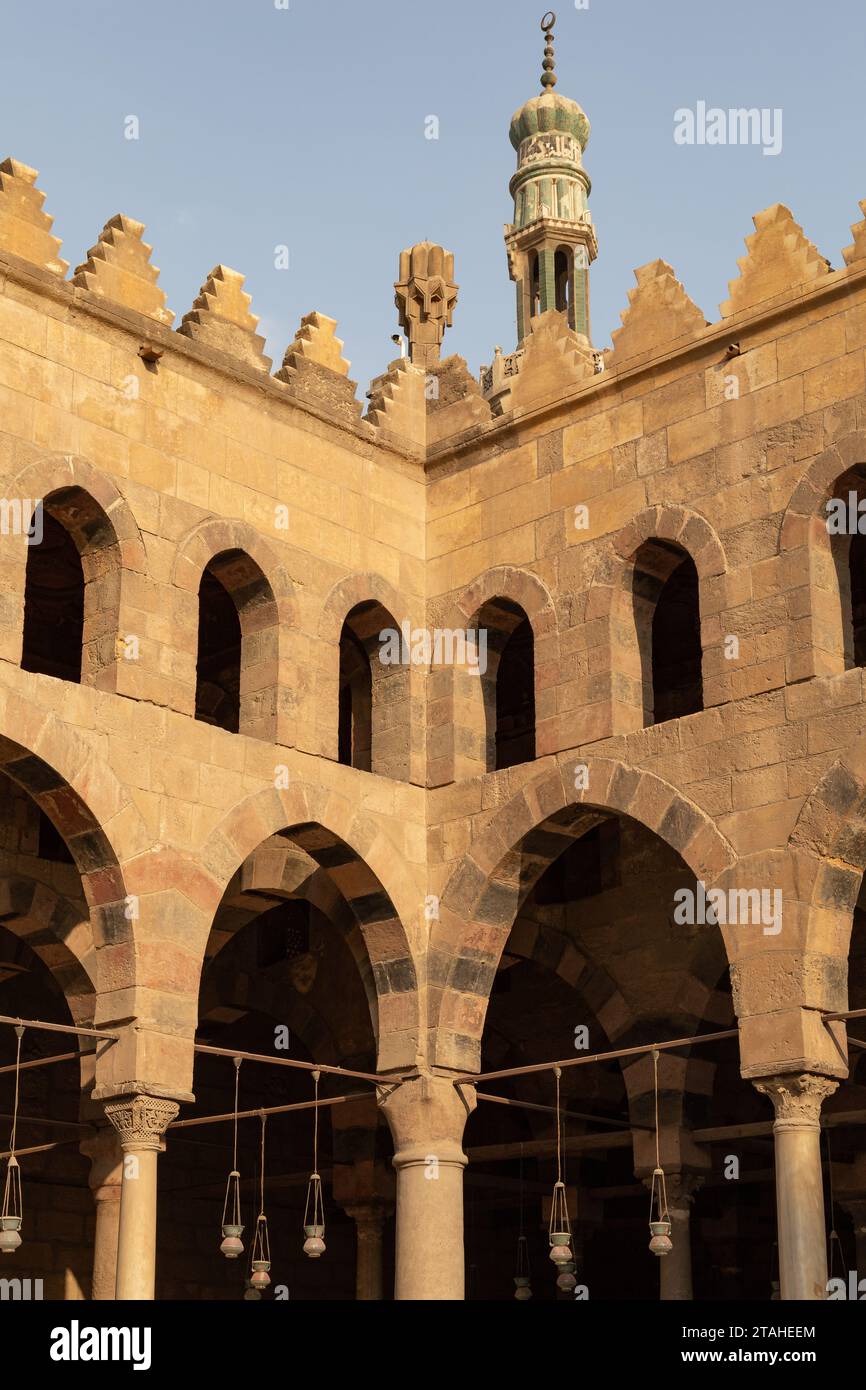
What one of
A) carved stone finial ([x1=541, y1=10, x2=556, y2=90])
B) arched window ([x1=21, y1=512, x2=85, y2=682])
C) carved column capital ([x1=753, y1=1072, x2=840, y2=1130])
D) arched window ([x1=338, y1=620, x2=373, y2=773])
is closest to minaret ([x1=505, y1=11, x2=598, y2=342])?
carved stone finial ([x1=541, y1=10, x2=556, y2=90])

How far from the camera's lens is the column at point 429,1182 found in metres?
16.3

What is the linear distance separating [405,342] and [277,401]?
268 cm

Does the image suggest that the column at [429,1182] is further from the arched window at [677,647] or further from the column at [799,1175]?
the arched window at [677,647]

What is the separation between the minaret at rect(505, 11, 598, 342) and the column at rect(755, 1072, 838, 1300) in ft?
116

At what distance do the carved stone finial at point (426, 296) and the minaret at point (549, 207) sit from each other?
28479mm

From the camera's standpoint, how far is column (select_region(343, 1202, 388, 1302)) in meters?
21.0

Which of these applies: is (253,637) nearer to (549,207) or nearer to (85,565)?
(85,565)

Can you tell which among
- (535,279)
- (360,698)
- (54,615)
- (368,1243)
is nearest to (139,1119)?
(360,698)

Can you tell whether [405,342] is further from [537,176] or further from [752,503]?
[537,176]

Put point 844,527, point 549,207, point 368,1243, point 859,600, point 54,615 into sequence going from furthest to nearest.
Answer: point 549,207, point 54,615, point 368,1243, point 859,600, point 844,527

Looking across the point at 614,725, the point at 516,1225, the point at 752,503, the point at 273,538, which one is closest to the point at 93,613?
the point at 273,538

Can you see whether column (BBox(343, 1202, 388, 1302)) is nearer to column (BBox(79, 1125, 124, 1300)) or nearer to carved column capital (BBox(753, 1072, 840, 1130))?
column (BBox(79, 1125, 124, 1300))

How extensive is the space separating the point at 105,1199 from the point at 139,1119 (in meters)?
3.19

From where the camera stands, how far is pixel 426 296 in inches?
769
